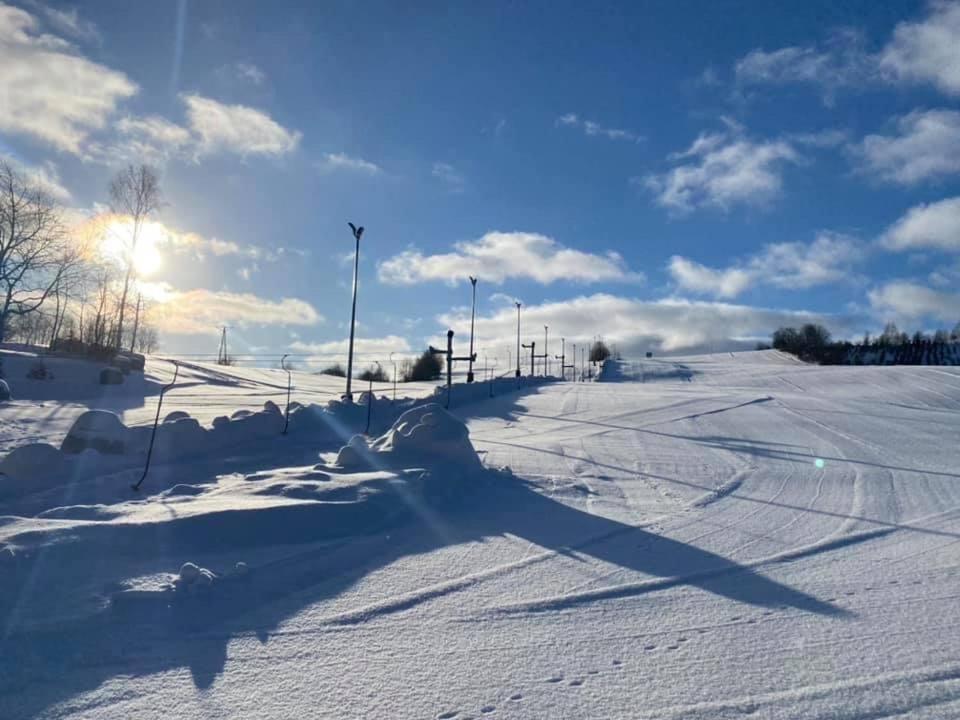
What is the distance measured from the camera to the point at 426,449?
1107 centimetres

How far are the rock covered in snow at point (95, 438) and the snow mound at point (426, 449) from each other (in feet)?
11.4

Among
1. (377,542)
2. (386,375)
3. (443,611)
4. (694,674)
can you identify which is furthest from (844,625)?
(386,375)

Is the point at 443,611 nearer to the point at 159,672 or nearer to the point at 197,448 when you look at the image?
the point at 159,672

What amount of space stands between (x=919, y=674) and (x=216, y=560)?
209 inches

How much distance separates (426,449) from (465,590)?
5573 millimetres

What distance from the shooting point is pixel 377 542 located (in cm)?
693

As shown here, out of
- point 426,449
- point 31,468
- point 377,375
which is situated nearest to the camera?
point 31,468

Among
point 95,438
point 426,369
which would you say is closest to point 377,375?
point 426,369

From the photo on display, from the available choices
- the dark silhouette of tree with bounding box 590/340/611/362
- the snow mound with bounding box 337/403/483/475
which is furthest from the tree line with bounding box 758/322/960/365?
the snow mound with bounding box 337/403/483/475

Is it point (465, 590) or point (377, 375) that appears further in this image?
point (377, 375)

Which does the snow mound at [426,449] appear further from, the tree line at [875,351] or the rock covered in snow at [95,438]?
the tree line at [875,351]

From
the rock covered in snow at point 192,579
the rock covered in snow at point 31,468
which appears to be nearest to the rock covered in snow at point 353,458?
the rock covered in snow at point 31,468

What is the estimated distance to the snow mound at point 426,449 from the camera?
10484 millimetres

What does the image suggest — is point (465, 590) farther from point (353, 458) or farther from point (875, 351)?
point (875, 351)
